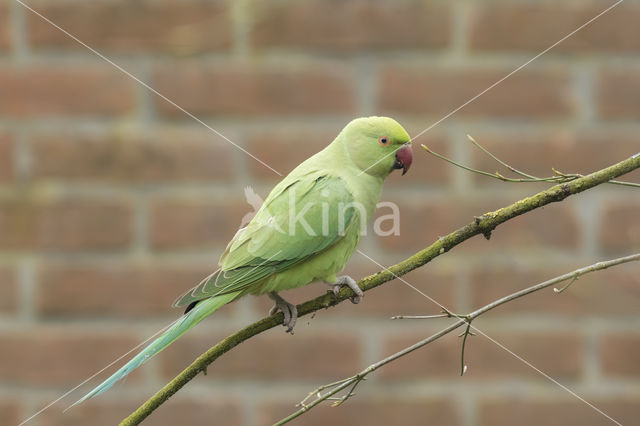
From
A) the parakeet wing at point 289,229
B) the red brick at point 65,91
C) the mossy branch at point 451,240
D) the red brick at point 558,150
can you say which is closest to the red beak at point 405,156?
the parakeet wing at point 289,229

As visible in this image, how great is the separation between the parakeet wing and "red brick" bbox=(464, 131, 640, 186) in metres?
0.64

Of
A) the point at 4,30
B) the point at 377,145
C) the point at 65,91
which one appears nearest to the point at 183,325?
the point at 377,145

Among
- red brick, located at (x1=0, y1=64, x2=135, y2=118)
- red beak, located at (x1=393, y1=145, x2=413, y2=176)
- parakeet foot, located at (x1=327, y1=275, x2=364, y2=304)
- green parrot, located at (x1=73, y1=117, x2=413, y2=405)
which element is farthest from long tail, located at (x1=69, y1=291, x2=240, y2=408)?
red brick, located at (x1=0, y1=64, x2=135, y2=118)

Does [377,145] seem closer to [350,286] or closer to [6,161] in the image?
[350,286]

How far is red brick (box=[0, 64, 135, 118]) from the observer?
4.78 feet

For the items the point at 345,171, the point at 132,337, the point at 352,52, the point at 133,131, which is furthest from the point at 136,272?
the point at 345,171

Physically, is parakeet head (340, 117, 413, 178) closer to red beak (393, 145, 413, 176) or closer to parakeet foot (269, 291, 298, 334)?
red beak (393, 145, 413, 176)

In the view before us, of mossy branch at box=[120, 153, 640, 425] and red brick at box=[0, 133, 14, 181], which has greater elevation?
mossy branch at box=[120, 153, 640, 425]

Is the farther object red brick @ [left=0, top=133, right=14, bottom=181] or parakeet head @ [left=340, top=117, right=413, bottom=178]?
red brick @ [left=0, top=133, right=14, bottom=181]

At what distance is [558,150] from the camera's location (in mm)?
1442

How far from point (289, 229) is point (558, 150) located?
31.4 inches

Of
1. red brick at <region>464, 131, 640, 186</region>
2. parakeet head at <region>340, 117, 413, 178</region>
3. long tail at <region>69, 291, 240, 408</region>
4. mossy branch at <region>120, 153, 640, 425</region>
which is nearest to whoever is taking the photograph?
mossy branch at <region>120, 153, 640, 425</region>

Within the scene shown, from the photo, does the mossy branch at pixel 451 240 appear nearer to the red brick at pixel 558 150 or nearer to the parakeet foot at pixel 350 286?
the parakeet foot at pixel 350 286

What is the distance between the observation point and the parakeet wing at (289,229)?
816 mm
